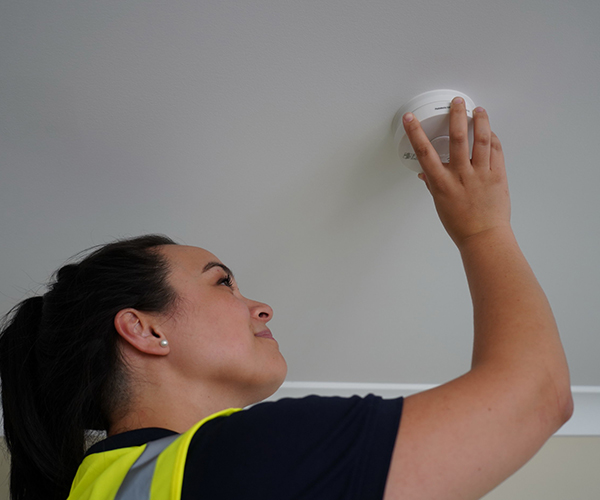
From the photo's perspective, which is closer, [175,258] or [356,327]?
[175,258]

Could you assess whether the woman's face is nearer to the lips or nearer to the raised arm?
the lips

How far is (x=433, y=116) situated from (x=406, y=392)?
1.13 meters

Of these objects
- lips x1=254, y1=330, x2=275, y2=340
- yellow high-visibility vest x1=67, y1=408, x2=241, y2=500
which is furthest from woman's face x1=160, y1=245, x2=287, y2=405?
yellow high-visibility vest x1=67, y1=408, x2=241, y2=500

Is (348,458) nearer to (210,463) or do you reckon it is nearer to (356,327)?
(210,463)

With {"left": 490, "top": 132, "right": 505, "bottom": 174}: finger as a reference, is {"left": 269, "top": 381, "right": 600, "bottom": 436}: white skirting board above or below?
below

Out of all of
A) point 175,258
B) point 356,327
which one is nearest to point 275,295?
point 356,327

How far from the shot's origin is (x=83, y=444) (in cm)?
→ 94

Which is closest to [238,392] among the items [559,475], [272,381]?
[272,381]

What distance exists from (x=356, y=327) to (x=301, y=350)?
213mm

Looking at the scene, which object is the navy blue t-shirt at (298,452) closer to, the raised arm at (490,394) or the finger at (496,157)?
the raised arm at (490,394)

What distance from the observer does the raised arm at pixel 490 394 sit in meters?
0.51

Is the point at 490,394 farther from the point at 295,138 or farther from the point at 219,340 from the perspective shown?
the point at 295,138

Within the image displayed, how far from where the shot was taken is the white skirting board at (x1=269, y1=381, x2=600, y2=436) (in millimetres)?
1696

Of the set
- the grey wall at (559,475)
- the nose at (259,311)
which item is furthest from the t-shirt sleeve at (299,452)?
the grey wall at (559,475)
